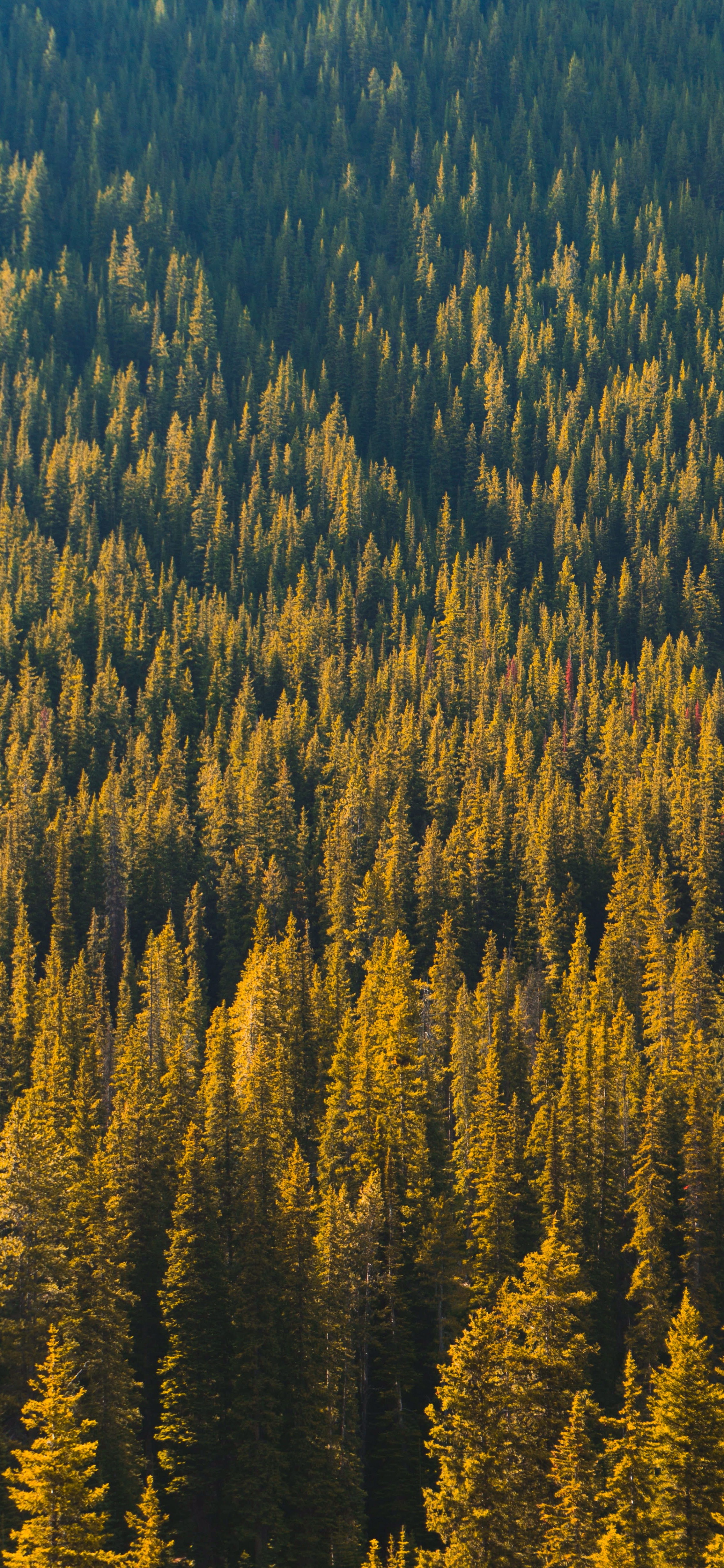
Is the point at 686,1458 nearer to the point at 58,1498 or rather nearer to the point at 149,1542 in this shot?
the point at 149,1542

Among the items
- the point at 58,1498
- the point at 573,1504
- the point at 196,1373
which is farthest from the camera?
the point at 196,1373

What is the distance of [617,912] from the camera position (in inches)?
4744

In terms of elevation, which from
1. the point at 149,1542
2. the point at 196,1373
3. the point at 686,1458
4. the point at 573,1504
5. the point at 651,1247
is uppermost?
the point at 651,1247

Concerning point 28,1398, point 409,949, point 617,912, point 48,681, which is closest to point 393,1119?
point 28,1398

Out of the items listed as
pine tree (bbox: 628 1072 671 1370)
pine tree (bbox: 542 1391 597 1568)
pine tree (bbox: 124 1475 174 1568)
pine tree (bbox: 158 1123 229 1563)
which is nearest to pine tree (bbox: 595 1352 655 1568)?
pine tree (bbox: 542 1391 597 1568)

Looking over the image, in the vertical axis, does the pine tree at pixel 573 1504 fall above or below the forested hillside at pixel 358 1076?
below

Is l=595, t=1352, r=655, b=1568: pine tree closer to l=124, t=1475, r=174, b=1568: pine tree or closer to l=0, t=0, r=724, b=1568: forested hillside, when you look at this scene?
l=0, t=0, r=724, b=1568: forested hillside

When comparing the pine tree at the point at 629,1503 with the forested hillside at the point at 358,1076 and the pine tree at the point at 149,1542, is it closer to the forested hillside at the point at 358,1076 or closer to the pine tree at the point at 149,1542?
the forested hillside at the point at 358,1076

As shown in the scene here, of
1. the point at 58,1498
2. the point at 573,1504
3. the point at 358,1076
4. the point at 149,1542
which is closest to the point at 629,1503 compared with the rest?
the point at 573,1504

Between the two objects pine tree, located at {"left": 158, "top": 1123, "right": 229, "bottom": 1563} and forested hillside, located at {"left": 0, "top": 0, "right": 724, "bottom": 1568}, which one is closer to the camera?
forested hillside, located at {"left": 0, "top": 0, "right": 724, "bottom": 1568}

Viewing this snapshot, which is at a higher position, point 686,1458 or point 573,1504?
point 686,1458

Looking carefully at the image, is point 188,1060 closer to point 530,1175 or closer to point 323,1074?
point 323,1074

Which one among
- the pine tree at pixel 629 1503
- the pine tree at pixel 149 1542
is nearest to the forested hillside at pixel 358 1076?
the pine tree at pixel 629 1503

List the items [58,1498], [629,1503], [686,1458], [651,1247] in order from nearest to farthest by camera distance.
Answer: [58,1498] → [686,1458] → [629,1503] → [651,1247]
